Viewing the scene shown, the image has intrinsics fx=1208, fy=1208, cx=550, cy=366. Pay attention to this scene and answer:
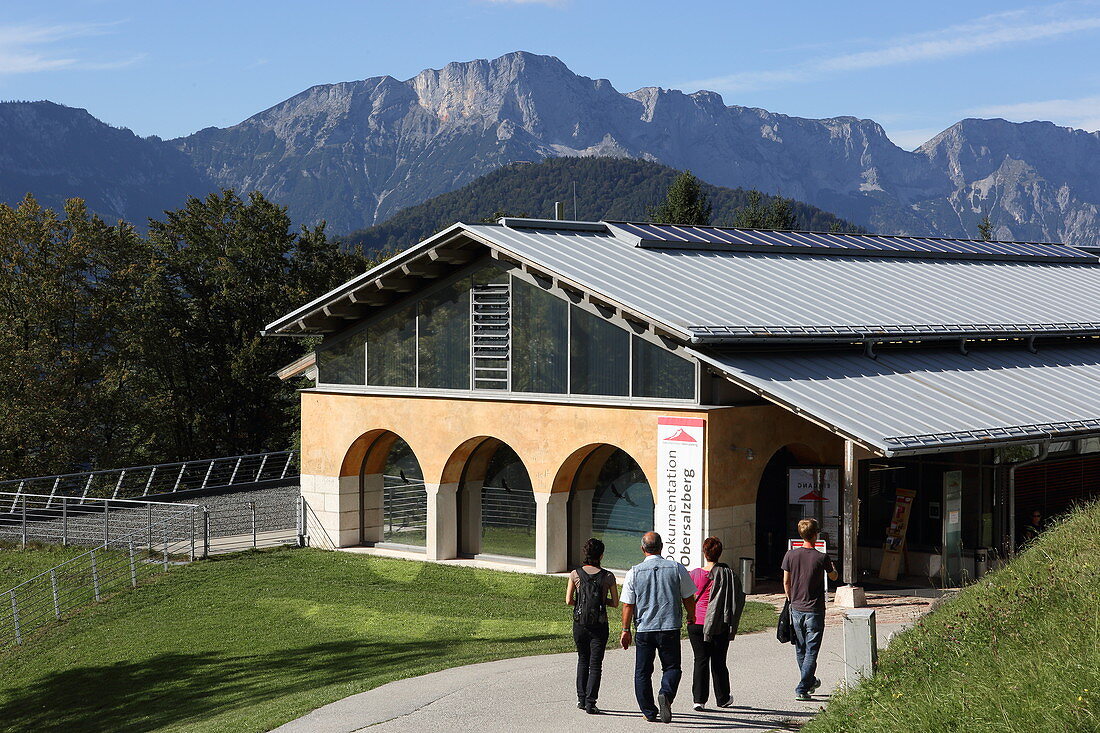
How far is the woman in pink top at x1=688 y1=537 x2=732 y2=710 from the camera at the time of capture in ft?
38.4

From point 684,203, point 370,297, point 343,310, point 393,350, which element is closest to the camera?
point 370,297

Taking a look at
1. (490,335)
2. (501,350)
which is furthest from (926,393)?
(490,335)

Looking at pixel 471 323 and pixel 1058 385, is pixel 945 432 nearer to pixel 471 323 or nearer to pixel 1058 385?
pixel 1058 385

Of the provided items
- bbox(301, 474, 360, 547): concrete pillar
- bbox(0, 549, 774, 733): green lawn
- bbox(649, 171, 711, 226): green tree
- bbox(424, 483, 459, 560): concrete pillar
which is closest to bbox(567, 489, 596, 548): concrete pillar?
bbox(0, 549, 774, 733): green lawn

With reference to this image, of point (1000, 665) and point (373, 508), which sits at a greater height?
point (1000, 665)

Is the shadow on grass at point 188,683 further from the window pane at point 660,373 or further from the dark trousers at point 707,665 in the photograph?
the window pane at point 660,373

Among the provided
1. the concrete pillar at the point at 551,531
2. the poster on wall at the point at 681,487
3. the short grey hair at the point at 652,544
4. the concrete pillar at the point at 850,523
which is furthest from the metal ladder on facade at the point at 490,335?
the short grey hair at the point at 652,544

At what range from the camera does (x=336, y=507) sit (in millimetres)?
26172

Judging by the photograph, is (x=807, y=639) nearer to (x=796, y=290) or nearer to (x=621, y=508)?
(x=621, y=508)

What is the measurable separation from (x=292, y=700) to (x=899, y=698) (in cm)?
748

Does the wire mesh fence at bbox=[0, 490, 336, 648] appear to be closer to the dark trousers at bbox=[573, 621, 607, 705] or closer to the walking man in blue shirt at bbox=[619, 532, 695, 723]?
the dark trousers at bbox=[573, 621, 607, 705]

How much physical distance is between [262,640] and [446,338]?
25.7ft

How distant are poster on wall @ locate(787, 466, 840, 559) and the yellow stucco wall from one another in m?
0.47

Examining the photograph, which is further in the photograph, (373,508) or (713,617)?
(373,508)
